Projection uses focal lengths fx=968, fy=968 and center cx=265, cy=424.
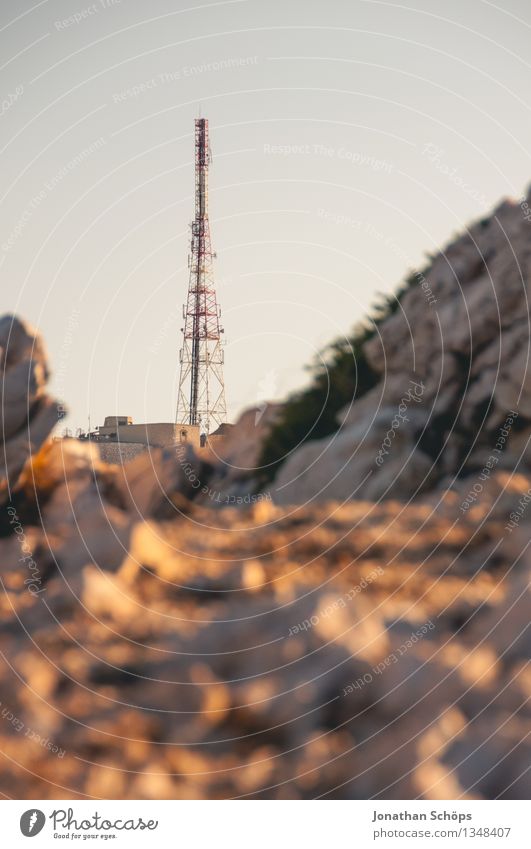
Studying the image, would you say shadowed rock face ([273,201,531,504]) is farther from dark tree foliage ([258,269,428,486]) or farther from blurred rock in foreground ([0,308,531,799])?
blurred rock in foreground ([0,308,531,799])

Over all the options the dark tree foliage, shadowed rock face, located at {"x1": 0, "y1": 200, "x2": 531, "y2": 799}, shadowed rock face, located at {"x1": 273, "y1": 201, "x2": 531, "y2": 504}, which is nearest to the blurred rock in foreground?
shadowed rock face, located at {"x1": 0, "y1": 200, "x2": 531, "y2": 799}

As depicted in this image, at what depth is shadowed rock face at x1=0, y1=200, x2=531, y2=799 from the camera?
2.72 metres

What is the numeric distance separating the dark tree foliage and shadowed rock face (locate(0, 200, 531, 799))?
3.99ft

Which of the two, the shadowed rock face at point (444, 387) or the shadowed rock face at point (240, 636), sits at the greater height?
the shadowed rock face at point (444, 387)

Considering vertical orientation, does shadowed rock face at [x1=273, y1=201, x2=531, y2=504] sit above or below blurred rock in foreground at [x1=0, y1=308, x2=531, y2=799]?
above

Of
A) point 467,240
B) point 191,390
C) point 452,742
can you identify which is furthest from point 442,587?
point 191,390

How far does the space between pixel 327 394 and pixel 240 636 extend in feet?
7.59

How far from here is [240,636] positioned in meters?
2.90

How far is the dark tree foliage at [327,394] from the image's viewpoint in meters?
4.96

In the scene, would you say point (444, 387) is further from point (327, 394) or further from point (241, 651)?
point (241, 651)

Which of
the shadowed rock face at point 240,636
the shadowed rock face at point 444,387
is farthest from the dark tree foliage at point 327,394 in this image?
the shadowed rock face at point 240,636

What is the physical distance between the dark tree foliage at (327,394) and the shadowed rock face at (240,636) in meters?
1.22

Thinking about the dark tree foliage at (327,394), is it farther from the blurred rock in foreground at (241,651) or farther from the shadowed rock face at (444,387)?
the blurred rock in foreground at (241,651)

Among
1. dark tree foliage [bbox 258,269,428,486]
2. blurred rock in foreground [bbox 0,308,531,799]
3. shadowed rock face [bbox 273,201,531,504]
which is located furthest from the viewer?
dark tree foliage [bbox 258,269,428,486]
